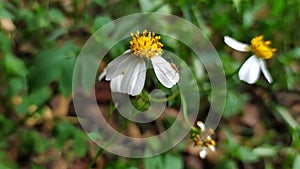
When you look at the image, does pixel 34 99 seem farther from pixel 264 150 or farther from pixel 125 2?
pixel 264 150

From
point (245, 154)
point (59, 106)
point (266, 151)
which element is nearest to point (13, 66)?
point (59, 106)

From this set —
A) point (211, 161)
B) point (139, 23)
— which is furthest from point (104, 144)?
point (211, 161)

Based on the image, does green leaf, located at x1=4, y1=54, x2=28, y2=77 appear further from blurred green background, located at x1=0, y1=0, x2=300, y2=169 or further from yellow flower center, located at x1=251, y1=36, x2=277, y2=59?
yellow flower center, located at x1=251, y1=36, x2=277, y2=59

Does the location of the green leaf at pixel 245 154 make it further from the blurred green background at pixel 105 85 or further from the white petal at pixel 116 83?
the white petal at pixel 116 83

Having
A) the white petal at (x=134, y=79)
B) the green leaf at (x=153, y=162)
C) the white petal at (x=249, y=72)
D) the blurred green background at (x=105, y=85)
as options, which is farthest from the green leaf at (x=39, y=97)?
the white petal at (x=249, y=72)

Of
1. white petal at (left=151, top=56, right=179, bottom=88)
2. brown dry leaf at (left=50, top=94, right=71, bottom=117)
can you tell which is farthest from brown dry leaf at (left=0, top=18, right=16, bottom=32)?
white petal at (left=151, top=56, right=179, bottom=88)

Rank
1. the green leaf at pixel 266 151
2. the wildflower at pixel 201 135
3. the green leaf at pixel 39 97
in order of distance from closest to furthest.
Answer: the wildflower at pixel 201 135 < the green leaf at pixel 39 97 < the green leaf at pixel 266 151

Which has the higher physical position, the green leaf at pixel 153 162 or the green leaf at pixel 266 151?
the green leaf at pixel 266 151
